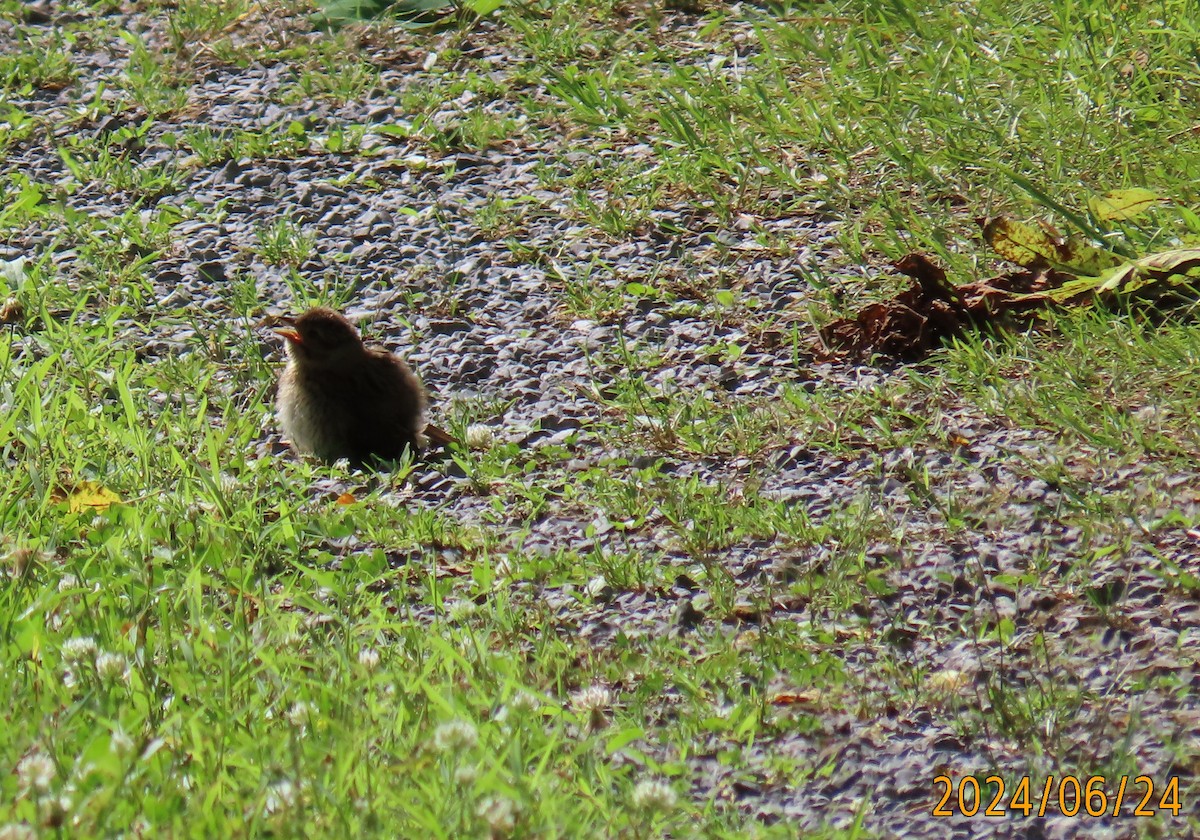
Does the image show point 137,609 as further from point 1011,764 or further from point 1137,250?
point 1137,250

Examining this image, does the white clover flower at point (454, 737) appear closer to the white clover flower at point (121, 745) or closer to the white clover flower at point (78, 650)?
the white clover flower at point (121, 745)

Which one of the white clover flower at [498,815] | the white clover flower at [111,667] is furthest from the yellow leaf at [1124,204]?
the white clover flower at [111,667]

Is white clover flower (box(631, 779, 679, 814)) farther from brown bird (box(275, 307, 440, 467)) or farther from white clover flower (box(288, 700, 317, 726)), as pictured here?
brown bird (box(275, 307, 440, 467))

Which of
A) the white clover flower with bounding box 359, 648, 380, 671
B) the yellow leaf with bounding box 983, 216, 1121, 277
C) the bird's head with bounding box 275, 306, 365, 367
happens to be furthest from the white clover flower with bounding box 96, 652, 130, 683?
the yellow leaf with bounding box 983, 216, 1121, 277

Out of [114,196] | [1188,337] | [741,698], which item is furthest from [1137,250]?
[114,196]

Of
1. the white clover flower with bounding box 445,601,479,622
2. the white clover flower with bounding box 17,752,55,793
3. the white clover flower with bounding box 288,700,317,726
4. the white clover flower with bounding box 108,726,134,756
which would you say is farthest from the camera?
the white clover flower with bounding box 445,601,479,622

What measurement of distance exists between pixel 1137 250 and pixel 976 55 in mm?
2117

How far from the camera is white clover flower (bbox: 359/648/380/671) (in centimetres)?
421

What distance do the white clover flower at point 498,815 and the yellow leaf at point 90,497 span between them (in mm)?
2491

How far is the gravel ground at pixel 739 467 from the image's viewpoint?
4.01 m

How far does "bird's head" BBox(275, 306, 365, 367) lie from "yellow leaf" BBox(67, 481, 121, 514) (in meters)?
1.06

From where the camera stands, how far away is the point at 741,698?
4246 mm

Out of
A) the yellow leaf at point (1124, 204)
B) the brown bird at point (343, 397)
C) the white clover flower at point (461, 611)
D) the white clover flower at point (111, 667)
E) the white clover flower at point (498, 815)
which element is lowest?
the brown bird at point (343, 397)

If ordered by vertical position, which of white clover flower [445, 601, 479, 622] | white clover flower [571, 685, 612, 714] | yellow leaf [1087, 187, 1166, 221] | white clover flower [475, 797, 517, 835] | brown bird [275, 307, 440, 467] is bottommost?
brown bird [275, 307, 440, 467]
